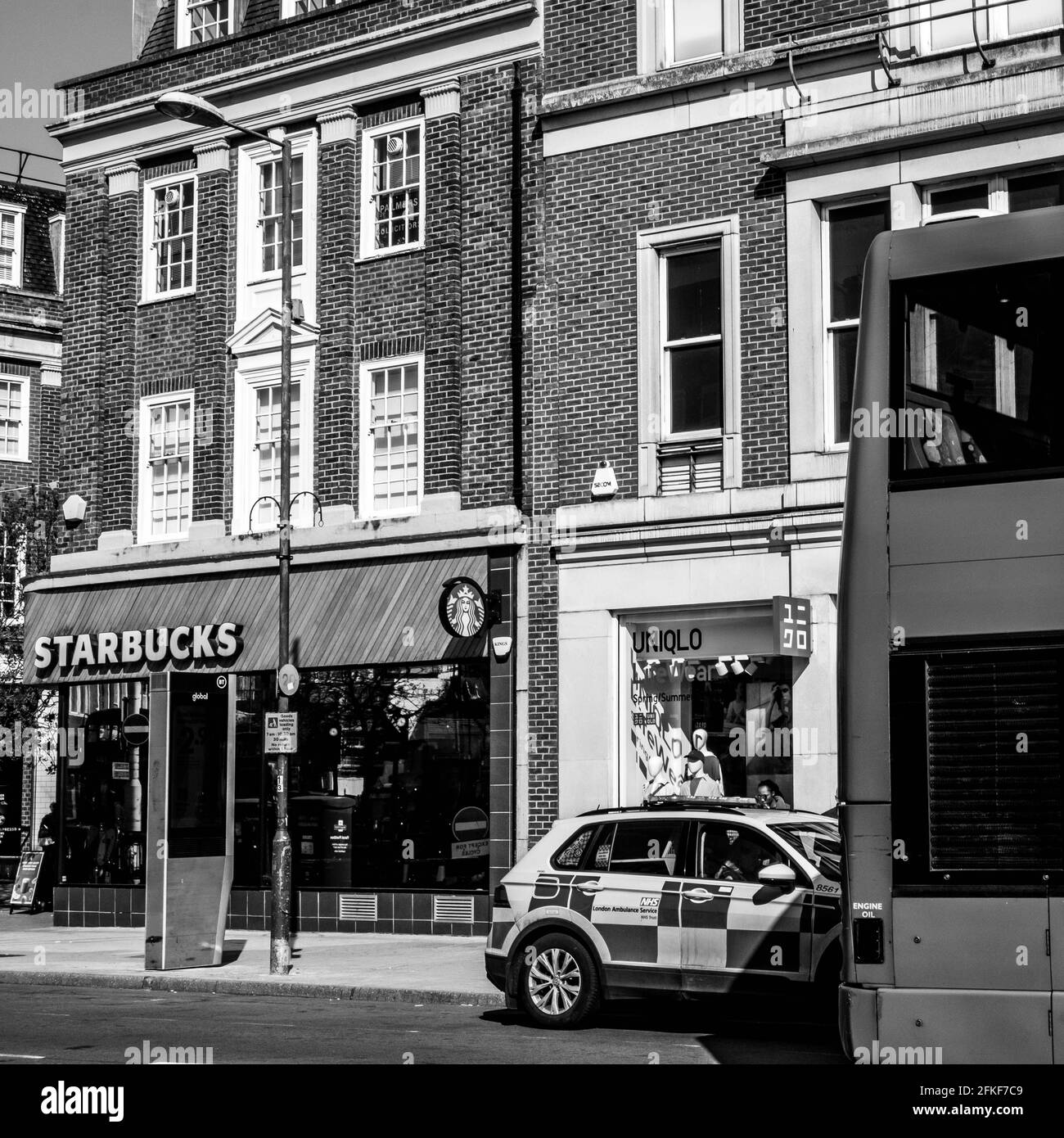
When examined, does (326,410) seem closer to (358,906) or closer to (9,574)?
(358,906)

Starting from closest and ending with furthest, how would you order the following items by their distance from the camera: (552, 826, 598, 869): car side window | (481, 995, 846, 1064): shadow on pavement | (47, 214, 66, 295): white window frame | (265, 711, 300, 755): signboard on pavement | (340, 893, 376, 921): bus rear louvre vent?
(481, 995, 846, 1064): shadow on pavement < (552, 826, 598, 869): car side window < (265, 711, 300, 755): signboard on pavement < (340, 893, 376, 921): bus rear louvre vent < (47, 214, 66, 295): white window frame

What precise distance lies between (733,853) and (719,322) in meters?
8.69

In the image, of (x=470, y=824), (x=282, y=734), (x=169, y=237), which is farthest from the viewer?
(x=169, y=237)

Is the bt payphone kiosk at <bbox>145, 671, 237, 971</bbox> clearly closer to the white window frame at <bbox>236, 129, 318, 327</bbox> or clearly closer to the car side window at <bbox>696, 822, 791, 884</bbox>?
the white window frame at <bbox>236, 129, 318, 327</bbox>

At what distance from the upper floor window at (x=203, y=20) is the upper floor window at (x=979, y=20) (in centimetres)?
1123

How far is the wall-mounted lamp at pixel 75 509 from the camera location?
26.1 metres

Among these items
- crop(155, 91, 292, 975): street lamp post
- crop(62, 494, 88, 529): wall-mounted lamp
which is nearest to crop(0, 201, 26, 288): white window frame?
crop(62, 494, 88, 529): wall-mounted lamp

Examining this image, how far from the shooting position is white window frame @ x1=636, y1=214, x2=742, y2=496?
19.6m

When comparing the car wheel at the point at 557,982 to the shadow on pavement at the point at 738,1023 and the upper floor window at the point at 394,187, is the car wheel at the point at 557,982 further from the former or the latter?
the upper floor window at the point at 394,187

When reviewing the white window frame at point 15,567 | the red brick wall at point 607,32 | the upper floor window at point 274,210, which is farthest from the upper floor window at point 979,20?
the white window frame at point 15,567

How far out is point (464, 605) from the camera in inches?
842

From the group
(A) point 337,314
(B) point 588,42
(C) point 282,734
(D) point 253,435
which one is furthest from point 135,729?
(B) point 588,42

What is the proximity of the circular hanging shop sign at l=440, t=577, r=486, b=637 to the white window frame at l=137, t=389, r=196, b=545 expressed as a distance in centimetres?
570

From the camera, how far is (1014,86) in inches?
707
